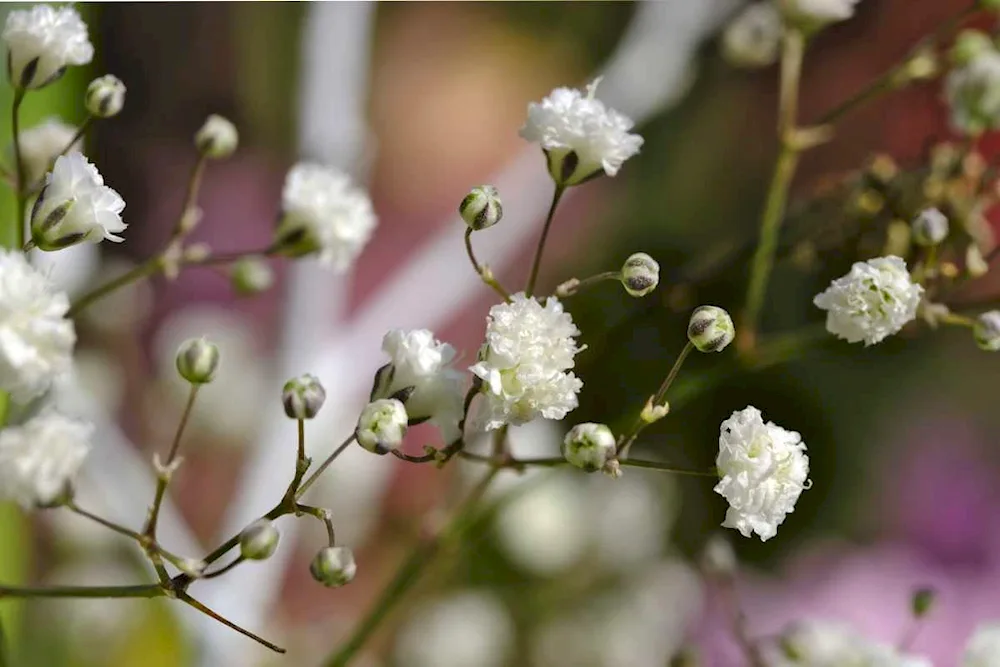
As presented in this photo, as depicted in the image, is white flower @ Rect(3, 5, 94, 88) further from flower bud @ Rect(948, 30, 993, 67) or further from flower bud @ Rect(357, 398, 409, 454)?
flower bud @ Rect(948, 30, 993, 67)

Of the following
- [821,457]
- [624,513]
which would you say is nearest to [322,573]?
[624,513]

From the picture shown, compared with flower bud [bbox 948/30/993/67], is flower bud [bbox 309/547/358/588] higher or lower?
lower

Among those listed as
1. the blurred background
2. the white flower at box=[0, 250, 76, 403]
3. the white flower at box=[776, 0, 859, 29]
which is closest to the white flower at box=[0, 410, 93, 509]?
the white flower at box=[0, 250, 76, 403]

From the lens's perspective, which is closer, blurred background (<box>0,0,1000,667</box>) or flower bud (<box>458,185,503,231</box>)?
flower bud (<box>458,185,503,231</box>)

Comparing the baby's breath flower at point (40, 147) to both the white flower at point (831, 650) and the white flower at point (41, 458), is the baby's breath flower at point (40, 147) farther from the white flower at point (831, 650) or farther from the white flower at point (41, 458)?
the white flower at point (831, 650)

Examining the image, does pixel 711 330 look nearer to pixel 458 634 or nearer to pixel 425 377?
pixel 425 377

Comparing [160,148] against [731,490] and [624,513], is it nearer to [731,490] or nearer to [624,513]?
[624,513]
